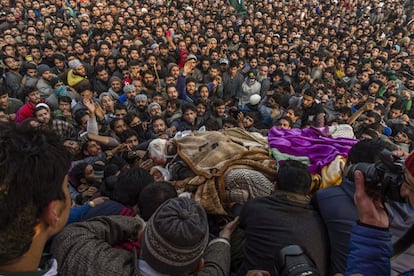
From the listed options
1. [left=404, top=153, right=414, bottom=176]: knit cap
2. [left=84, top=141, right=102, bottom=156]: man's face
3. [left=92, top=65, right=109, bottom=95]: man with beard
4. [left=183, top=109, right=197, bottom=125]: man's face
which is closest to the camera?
[left=404, top=153, right=414, bottom=176]: knit cap

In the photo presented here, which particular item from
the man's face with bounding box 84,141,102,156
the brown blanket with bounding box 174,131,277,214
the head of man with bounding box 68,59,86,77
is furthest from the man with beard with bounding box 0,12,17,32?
the brown blanket with bounding box 174,131,277,214

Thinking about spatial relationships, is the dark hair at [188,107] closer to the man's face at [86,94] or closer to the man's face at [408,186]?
the man's face at [86,94]

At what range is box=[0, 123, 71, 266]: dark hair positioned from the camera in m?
0.86

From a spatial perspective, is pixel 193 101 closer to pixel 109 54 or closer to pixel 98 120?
pixel 98 120

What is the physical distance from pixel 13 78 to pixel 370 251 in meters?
5.28

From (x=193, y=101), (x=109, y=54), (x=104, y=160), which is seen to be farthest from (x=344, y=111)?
(x=109, y=54)

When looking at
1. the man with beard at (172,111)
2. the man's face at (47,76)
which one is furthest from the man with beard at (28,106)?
the man with beard at (172,111)

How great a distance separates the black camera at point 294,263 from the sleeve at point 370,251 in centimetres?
19

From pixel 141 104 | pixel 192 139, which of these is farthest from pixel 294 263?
pixel 141 104

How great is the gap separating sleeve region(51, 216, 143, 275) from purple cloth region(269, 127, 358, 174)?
144 centimetres

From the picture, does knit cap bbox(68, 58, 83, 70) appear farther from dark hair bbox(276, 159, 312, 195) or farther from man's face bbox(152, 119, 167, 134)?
dark hair bbox(276, 159, 312, 195)

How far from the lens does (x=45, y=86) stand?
484 centimetres

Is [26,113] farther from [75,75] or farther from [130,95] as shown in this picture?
[75,75]

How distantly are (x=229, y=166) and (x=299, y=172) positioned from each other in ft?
1.78
